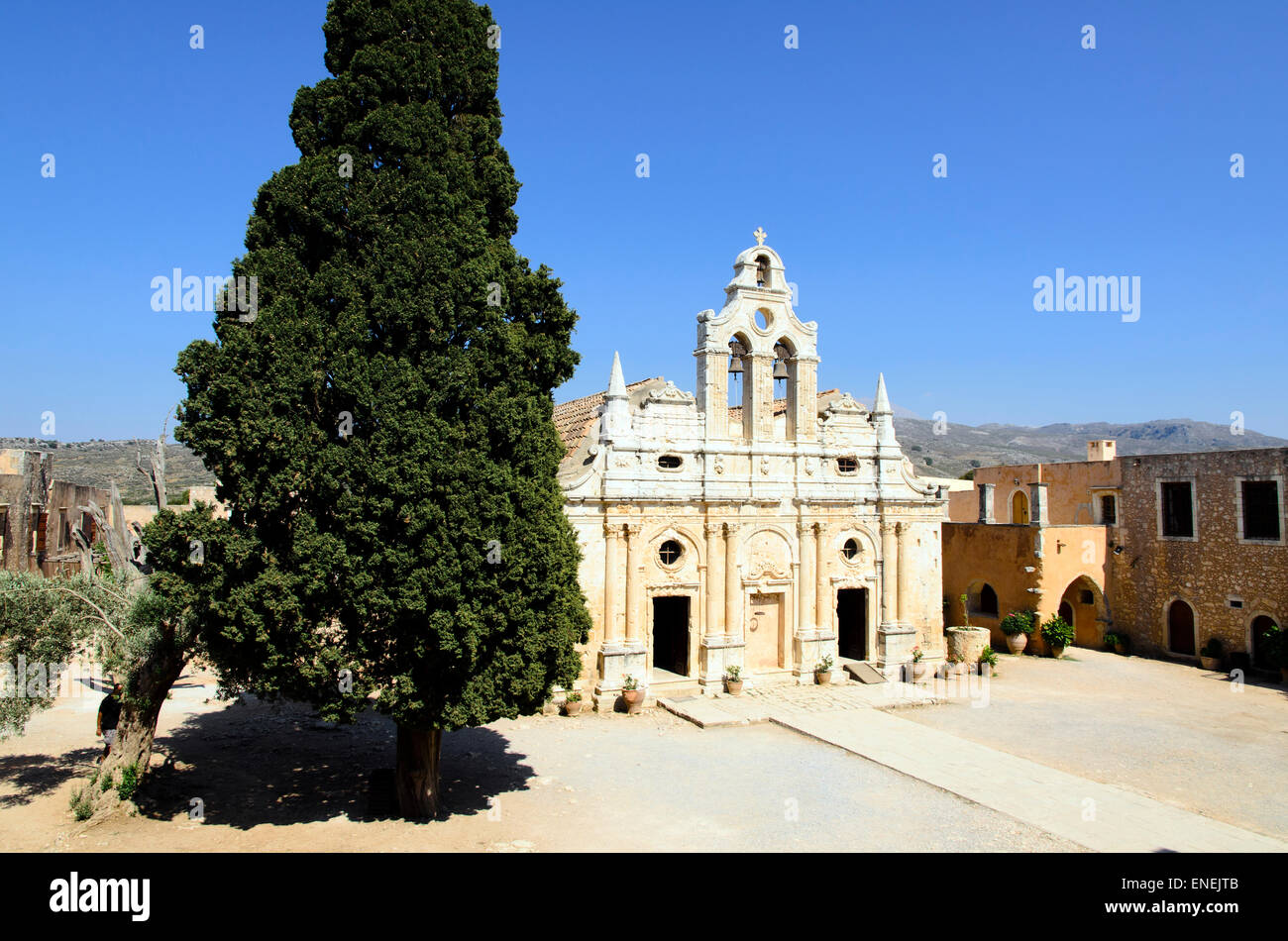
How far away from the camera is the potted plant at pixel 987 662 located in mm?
25328

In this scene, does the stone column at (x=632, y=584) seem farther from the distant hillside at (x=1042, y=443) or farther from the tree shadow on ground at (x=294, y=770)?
the distant hillside at (x=1042, y=443)

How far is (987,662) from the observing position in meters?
25.7

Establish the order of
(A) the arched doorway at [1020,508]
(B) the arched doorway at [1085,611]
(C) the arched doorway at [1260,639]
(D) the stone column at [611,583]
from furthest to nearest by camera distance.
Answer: (A) the arched doorway at [1020,508] < (B) the arched doorway at [1085,611] < (C) the arched doorway at [1260,639] < (D) the stone column at [611,583]

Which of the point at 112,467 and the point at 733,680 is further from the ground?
the point at 112,467

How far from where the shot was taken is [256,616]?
10.9 metres

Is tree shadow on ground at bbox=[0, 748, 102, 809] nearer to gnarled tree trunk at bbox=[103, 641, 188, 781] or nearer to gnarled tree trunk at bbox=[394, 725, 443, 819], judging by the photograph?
gnarled tree trunk at bbox=[103, 641, 188, 781]

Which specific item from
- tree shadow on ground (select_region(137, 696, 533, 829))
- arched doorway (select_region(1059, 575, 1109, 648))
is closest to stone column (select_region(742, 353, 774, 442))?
tree shadow on ground (select_region(137, 696, 533, 829))

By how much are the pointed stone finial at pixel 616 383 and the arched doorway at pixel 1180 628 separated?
21.8 m

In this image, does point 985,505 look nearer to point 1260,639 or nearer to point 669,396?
point 1260,639

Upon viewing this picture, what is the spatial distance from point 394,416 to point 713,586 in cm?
1261

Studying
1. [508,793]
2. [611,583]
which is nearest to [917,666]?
[611,583]

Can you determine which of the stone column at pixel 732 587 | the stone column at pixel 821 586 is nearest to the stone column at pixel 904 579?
the stone column at pixel 821 586
